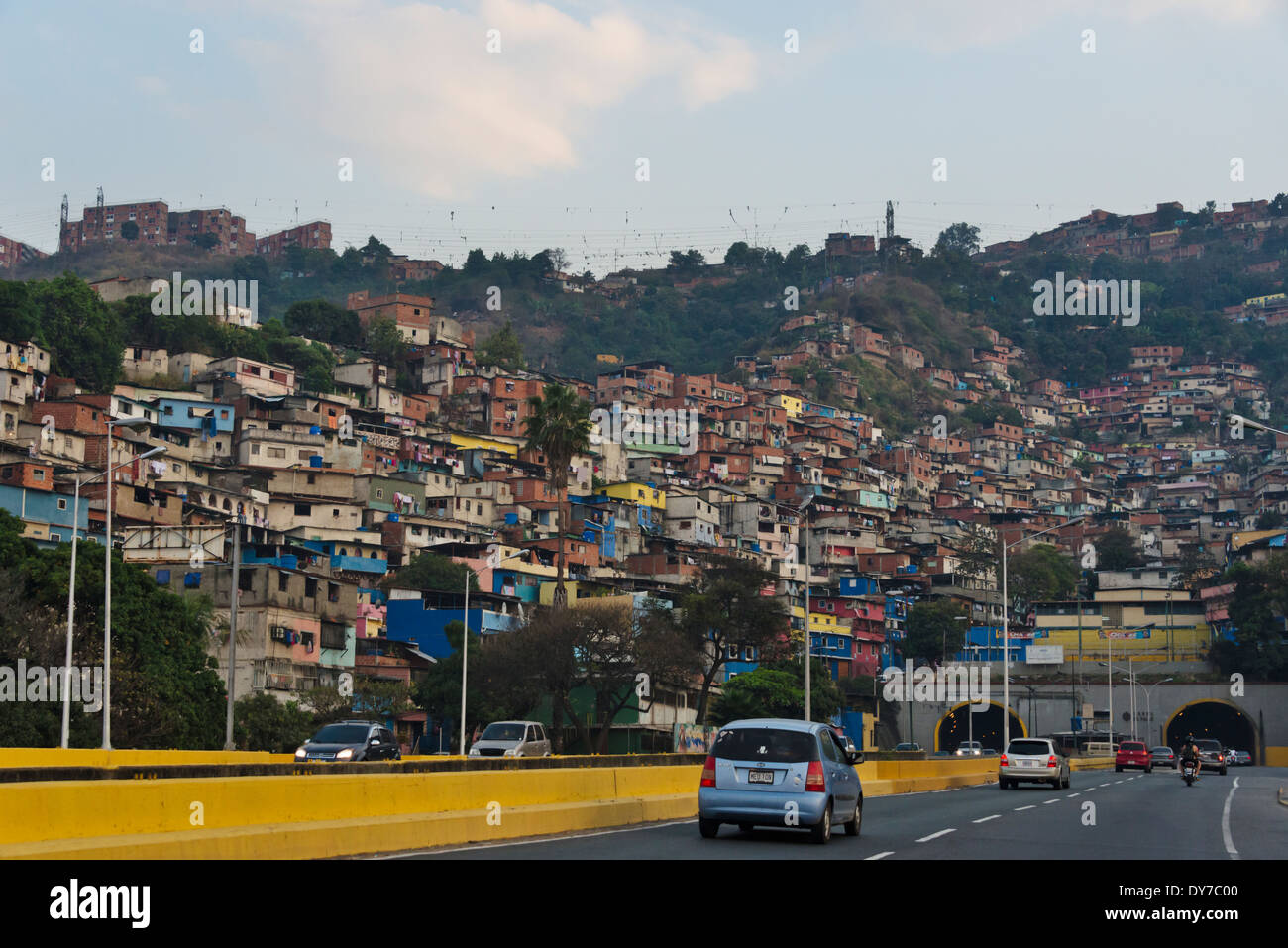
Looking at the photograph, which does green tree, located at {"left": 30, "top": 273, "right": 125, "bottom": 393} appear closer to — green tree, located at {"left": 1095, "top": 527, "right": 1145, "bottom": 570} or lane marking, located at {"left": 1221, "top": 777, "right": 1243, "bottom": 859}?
lane marking, located at {"left": 1221, "top": 777, "right": 1243, "bottom": 859}

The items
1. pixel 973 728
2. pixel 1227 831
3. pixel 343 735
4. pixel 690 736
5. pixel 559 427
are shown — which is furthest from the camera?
pixel 973 728

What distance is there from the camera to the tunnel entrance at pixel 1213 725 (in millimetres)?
121625

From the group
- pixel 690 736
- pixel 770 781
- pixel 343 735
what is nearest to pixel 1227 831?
pixel 770 781

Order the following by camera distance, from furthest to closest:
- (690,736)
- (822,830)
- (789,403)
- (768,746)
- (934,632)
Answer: (789,403)
(934,632)
(690,736)
(768,746)
(822,830)

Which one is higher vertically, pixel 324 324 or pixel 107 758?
pixel 324 324

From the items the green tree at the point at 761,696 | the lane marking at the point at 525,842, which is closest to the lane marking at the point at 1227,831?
the lane marking at the point at 525,842

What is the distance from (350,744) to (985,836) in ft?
62.6

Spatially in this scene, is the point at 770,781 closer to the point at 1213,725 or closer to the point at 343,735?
the point at 343,735

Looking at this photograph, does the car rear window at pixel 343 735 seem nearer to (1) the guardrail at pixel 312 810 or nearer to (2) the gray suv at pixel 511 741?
(2) the gray suv at pixel 511 741

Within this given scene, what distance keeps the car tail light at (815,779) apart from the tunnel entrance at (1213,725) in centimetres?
10777

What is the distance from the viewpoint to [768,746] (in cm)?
2103
